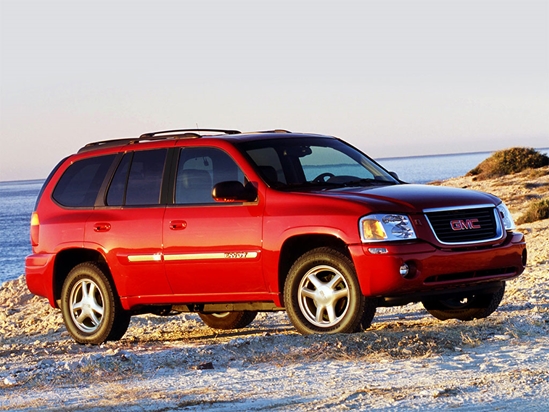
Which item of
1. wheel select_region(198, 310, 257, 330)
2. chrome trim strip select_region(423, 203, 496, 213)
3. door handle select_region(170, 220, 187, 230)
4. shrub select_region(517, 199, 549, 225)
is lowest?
wheel select_region(198, 310, 257, 330)

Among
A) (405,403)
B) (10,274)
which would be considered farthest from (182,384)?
(10,274)

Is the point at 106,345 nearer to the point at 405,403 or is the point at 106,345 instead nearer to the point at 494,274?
the point at 494,274

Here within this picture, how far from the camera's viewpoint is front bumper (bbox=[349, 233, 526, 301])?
27.2ft

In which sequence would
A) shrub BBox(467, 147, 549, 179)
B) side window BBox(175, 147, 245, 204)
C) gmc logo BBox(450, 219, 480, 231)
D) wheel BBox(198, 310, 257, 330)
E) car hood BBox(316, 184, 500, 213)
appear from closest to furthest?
car hood BBox(316, 184, 500, 213) < gmc logo BBox(450, 219, 480, 231) < side window BBox(175, 147, 245, 204) < wheel BBox(198, 310, 257, 330) < shrub BBox(467, 147, 549, 179)

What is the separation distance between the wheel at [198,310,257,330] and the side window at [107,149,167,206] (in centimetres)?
187

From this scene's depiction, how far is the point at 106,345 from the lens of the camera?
988 centimetres

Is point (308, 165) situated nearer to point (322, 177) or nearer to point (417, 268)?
point (322, 177)

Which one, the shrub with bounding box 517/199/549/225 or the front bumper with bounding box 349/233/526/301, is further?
the shrub with bounding box 517/199/549/225

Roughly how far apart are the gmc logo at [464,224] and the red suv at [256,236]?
0.01 metres

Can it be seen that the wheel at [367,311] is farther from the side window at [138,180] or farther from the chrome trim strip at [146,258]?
the side window at [138,180]

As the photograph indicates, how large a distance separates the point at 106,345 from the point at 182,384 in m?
2.75

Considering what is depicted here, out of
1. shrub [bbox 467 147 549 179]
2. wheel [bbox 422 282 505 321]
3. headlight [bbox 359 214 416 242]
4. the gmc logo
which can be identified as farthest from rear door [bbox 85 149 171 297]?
shrub [bbox 467 147 549 179]

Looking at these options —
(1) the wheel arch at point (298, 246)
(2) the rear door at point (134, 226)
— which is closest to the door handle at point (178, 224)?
(2) the rear door at point (134, 226)

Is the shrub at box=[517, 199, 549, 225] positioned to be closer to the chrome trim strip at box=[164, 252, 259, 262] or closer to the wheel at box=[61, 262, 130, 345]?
the wheel at box=[61, 262, 130, 345]
